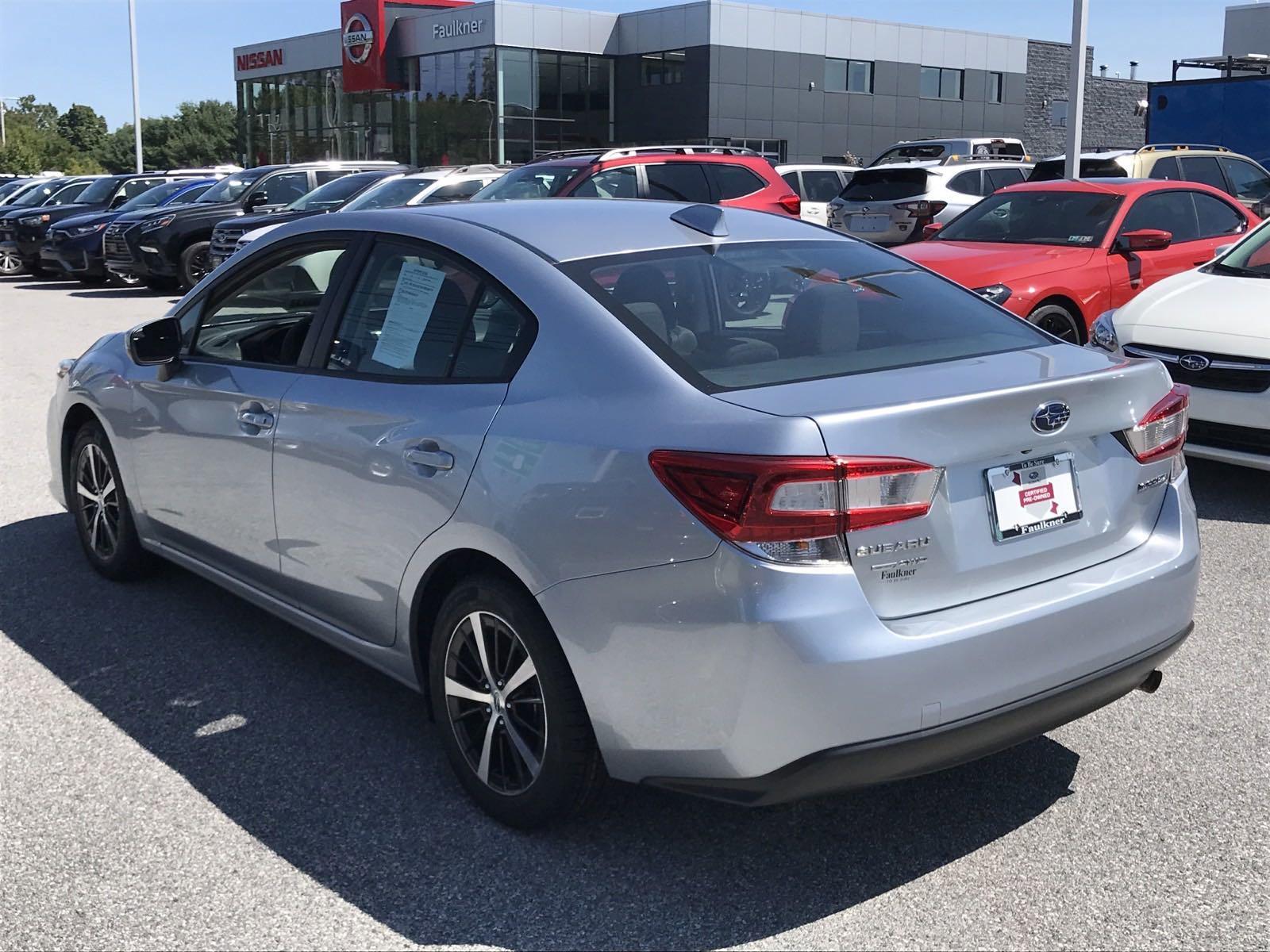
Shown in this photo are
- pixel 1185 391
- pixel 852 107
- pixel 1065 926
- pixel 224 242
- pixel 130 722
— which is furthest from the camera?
pixel 852 107

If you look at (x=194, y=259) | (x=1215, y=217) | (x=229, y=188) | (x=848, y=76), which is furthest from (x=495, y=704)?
(x=848, y=76)

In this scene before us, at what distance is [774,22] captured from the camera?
166 ft

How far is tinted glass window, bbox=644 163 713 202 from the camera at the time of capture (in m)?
14.5

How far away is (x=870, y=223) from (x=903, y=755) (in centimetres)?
1576

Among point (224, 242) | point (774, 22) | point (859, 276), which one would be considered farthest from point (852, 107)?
point (859, 276)

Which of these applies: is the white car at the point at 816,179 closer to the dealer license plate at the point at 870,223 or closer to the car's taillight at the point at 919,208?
the dealer license plate at the point at 870,223

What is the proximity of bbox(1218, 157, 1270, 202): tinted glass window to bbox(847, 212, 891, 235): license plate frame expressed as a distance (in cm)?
410

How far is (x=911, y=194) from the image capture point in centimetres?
1792

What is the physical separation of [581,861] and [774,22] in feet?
166

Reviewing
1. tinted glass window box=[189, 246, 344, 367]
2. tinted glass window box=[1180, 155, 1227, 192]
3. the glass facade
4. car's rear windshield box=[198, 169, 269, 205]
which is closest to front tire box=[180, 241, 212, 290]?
car's rear windshield box=[198, 169, 269, 205]

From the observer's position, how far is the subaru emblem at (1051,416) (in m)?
3.18

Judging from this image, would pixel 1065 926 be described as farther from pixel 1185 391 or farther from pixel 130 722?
pixel 130 722

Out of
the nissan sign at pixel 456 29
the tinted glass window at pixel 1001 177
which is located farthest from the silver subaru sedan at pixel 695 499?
the nissan sign at pixel 456 29

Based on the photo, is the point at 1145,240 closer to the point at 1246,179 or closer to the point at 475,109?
the point at 1246,179
